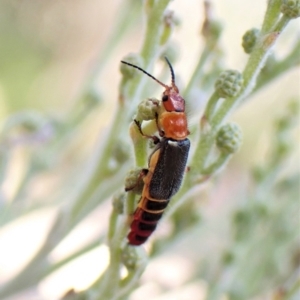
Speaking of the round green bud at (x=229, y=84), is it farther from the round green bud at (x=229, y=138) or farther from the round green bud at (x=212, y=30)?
Answer: the round green bud at (x=212, y=30)

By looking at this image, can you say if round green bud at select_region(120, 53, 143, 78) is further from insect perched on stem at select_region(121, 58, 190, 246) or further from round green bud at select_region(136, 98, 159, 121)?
round green bud at select_region(136, 98, 159, 121)

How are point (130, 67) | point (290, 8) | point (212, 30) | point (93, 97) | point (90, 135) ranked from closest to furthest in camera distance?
point (290, 8) → point (130, 67) → point (212, 30) → point (93, 97) → point (90, 135)

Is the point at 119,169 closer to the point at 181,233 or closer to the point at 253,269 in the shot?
the point at 181,233

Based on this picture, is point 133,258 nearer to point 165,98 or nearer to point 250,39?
point 165,98

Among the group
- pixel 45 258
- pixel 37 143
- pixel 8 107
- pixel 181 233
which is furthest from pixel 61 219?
pixel 8 107

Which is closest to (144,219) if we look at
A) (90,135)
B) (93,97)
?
(93,97)

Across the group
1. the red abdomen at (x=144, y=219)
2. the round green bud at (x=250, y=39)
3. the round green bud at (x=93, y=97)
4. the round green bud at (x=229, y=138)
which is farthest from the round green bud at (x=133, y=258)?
the round green bud at (x=93, y=97)

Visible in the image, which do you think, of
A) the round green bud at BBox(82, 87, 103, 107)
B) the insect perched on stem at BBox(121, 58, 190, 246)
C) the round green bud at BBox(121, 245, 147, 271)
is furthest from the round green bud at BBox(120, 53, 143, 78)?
the round green bud at BBox(82, 87, 103, 107)
